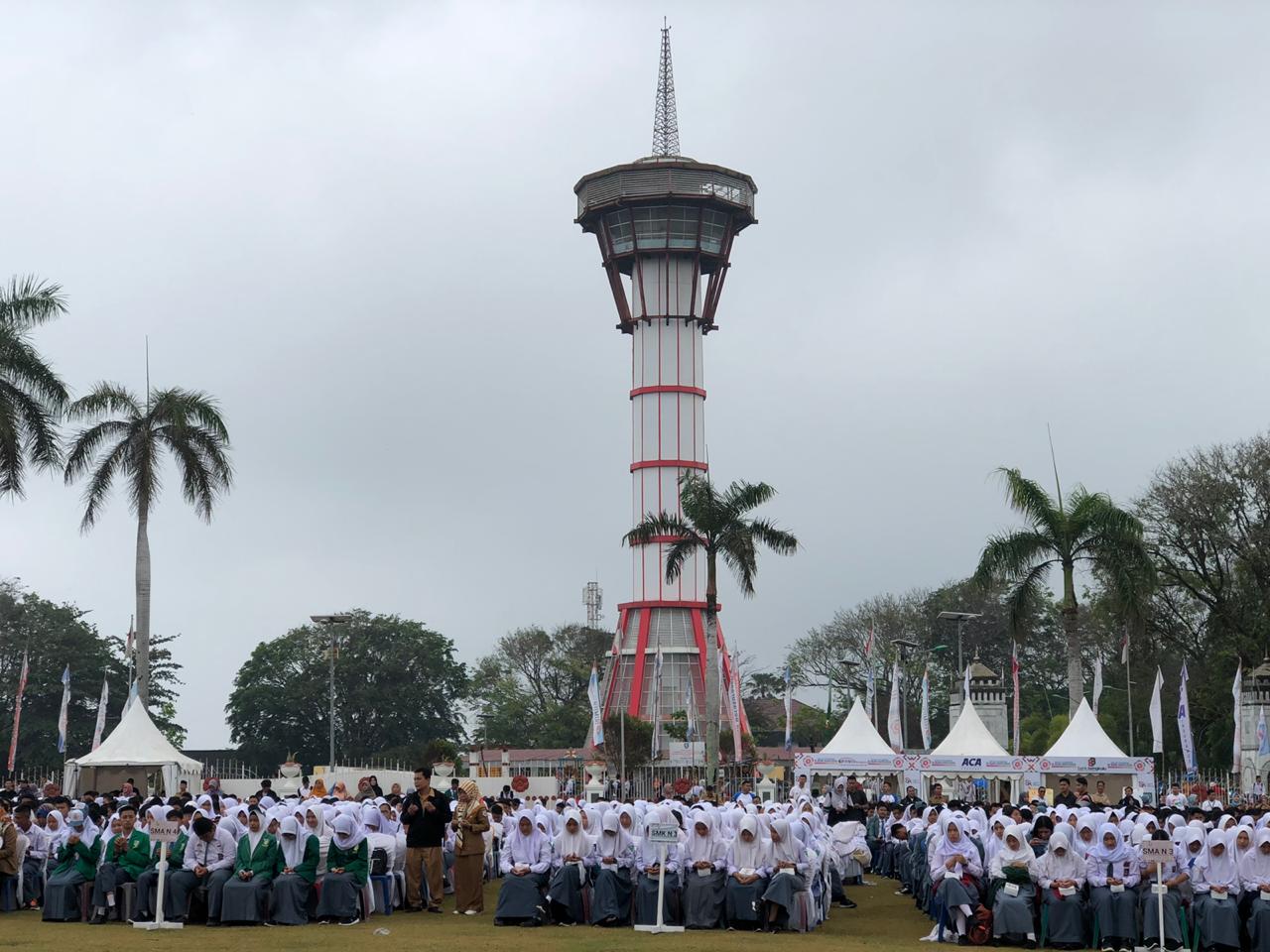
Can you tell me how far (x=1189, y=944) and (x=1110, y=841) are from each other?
1316mm

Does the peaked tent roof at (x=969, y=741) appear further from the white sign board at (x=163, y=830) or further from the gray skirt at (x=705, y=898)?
the white sign board at (x=163, y=830)

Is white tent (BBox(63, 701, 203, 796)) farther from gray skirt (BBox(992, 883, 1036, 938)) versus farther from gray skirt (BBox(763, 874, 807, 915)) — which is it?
gray skirt (BBox(992, 883, 1036, 938))

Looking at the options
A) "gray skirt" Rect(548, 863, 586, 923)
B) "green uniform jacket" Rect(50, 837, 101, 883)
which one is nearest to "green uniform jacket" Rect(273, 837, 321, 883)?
"green uniform jacket" Rect(50, 837, 101, 883)

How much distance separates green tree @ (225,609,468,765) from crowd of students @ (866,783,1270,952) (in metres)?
57.6

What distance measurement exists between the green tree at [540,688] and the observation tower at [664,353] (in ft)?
30.5

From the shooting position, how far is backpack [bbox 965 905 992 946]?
59.0 ft

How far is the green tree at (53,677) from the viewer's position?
66125 mm

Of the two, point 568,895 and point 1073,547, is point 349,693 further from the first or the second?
point 568,895

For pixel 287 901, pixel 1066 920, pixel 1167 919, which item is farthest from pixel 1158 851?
pixel 287 901

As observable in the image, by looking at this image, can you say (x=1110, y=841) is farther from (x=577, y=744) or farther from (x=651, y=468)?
(x=577, y=744)

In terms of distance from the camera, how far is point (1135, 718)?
61469 mm

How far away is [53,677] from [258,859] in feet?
174

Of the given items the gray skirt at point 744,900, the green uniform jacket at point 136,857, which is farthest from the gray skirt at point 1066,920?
the green uniform jacket at point 136,857

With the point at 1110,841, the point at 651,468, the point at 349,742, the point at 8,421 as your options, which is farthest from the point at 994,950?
the point at 349,742
